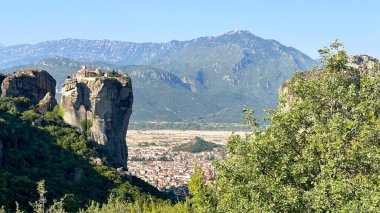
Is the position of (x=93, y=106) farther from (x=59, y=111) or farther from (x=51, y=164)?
(x=51, y=164)

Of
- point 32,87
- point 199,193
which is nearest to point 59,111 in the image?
point 32,87

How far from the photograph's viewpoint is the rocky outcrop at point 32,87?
268 ft

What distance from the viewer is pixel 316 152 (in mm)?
20609

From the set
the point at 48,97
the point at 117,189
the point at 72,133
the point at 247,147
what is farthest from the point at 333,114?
the point at 48,97

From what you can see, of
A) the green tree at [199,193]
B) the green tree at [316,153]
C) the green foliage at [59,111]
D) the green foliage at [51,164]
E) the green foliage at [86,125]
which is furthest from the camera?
the green foliage at [59,111]

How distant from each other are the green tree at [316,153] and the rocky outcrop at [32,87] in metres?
64.4

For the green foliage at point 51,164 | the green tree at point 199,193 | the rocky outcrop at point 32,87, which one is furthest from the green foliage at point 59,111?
the green tree at point 199,193

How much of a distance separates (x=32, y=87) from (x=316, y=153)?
73578 millimetres

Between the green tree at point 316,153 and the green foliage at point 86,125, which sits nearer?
the green tree at point 316,153

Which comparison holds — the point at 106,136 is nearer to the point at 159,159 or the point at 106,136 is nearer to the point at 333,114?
the point at 333,114

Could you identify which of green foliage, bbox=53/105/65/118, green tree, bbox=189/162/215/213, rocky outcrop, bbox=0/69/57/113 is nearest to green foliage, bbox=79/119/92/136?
green foliage, bbox=53/105/65/118

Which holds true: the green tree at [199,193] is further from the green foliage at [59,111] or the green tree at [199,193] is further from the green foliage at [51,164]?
the green foliage at [59,111]

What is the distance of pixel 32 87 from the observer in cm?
8588

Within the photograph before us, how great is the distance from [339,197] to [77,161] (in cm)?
5488
